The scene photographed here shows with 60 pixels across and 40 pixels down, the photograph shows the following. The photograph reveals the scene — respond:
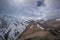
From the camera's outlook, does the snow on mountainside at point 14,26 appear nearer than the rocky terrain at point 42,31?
No

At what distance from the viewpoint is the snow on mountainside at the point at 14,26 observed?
3.62 m

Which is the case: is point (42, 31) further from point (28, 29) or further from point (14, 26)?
point (14, 26)

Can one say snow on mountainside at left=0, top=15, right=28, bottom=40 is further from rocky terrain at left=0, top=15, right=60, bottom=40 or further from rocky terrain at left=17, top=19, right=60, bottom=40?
rocky terrain at left=17, top=19, right=60, bottom=40

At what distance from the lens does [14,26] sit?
368cm

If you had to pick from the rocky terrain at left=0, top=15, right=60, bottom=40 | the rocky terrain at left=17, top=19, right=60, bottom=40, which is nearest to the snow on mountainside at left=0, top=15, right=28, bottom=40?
the rocky terrain at left=0, top=15, right=60, bottom=40

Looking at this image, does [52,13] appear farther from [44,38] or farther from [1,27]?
[1,27]

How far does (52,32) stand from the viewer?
3.48 metres

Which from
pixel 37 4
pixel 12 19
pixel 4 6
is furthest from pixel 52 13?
pixel 4 6

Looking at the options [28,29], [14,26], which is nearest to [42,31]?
[28,29]

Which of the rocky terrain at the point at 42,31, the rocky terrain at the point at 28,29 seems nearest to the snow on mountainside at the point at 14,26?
the rocky terrain at the point at 28,29

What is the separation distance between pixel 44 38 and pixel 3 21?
1.30 meters

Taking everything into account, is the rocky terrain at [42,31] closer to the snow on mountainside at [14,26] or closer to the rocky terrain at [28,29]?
the rocky terrain at [28,29]

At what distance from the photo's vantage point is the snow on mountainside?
11.9 feet

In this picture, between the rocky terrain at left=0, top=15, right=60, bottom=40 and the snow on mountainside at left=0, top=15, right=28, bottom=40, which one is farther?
the snow on mountainside at left=0, top=15, right=28, bottom=40
